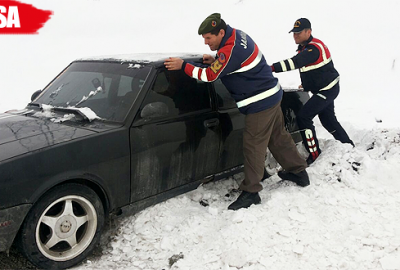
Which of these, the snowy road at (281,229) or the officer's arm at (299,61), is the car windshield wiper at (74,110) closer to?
the snowy road at (281,229)

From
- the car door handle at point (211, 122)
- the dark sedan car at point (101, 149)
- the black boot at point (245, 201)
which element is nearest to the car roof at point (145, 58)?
the dark sedan car at point (101, 149)

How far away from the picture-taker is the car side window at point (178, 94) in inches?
142

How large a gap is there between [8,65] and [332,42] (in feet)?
33.0

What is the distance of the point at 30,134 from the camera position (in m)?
3.06

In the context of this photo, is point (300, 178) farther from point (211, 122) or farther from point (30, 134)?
point (30, 134)

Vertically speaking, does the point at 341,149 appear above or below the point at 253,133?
below

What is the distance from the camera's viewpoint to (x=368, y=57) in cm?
1097

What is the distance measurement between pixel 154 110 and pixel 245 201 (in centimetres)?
133

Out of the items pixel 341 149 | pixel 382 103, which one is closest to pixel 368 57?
pixel 382 103

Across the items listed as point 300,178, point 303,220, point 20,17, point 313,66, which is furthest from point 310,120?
point 20,17

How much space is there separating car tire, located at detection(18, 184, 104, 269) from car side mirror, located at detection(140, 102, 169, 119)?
82cm

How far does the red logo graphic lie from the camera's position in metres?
13.7

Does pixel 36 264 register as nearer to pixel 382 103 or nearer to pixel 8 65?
pixel 382 103

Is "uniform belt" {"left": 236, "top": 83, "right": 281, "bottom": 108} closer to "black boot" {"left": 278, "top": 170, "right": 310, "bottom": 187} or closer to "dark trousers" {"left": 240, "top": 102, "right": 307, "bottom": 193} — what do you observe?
"dark trousers" {"left": 240, "top": 102, "right": 307, "bottom": 193}
